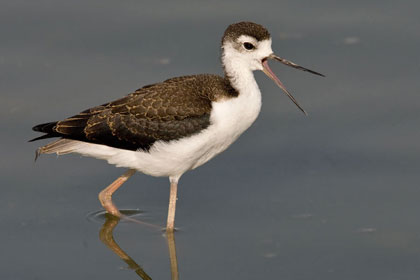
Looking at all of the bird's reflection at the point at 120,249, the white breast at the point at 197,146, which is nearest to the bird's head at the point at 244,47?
the white breast at the point at 197,146

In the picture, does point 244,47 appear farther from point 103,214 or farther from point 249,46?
point 103,214

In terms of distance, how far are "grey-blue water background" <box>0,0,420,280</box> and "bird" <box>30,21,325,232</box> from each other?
A: 0.78 metres

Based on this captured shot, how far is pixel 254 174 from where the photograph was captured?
1369 cm

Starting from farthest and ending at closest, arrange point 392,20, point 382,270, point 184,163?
1. point 392,20
2. point 184,163
3. point 382,270

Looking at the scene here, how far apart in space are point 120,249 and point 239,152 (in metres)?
2.39

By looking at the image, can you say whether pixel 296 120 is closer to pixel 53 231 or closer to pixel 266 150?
pixel 266 150

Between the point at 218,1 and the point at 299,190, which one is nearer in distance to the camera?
the point at 299,190

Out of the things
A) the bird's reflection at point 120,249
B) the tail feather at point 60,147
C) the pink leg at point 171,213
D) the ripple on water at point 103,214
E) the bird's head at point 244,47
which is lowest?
the bird's reflection at point 120,249

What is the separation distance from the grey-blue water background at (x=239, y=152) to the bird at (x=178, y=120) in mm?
778

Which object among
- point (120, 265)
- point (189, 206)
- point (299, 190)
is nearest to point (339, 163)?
point (299, 190)

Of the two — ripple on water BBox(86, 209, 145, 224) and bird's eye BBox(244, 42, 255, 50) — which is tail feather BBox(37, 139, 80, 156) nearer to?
ripple on water BBox(86, 209, 145, 224)

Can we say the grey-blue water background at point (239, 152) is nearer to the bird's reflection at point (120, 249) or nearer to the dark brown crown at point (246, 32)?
the bird's reflection at point (120, 249)

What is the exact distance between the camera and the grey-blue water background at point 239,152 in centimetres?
1228

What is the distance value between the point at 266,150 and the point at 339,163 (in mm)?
968
